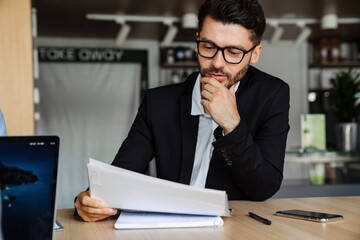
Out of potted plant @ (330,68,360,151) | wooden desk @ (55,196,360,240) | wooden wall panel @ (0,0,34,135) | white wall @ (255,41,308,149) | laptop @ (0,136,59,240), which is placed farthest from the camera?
white wall @ (255,41,308,149)

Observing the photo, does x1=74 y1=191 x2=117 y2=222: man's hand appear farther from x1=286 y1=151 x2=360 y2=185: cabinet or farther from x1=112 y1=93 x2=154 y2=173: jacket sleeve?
x1=286 y1=151 x2=360 y2=185: cabinet

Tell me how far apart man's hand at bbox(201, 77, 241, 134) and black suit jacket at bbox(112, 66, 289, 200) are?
5.9 inches

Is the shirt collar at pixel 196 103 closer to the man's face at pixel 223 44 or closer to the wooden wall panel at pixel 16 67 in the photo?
Result: the man's face at pixel 223 44

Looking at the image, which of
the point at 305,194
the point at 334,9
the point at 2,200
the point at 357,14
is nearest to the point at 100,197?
the point at 2,200

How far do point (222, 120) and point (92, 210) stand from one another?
47 cm

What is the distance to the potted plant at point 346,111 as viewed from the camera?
3814 millimetres

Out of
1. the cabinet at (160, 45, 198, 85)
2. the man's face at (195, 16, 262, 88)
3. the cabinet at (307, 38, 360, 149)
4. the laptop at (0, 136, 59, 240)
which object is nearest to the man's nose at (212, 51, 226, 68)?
the man's face at (195, 16, 262, 88)

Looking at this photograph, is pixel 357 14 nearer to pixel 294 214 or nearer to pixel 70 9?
pixel 70 9

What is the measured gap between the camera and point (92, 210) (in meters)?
1.27

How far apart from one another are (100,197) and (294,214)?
0.51 meters

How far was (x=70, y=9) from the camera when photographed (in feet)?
16.4

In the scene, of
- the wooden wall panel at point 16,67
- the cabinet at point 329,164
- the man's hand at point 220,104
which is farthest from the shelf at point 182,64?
the man's hand at point 220,104

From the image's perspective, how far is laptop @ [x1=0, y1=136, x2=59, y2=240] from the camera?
0.93m

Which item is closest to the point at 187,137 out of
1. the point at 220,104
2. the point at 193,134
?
the point at 193,134
